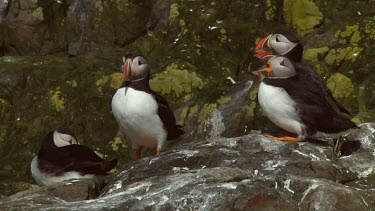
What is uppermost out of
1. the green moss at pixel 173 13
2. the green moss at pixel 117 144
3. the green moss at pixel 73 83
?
the green moss at pixel 173 13

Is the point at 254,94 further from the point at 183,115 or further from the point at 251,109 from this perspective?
the point at 183,115

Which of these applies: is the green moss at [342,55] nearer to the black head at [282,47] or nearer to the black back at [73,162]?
the black head at [282,47]

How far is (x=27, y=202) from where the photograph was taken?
7.73 m

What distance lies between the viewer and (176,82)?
503 inches

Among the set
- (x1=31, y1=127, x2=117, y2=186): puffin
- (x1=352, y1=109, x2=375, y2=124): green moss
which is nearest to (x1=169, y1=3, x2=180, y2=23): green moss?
(x1=352, y1=109, x2=375, y2=124): green moss

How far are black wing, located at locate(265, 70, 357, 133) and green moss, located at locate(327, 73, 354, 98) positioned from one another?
2808mm

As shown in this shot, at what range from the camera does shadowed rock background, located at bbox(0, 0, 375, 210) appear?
12.1 m

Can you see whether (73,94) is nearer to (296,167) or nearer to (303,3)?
(303,3)

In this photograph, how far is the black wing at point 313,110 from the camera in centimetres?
895

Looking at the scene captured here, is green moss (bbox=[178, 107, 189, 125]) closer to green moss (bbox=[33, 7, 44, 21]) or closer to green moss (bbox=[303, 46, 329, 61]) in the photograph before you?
green moss (bbox=[303, 46, 329, 61])

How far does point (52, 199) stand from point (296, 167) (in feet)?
6.92

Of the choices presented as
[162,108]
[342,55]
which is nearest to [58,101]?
[162,108]

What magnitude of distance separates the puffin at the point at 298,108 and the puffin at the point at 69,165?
171cm

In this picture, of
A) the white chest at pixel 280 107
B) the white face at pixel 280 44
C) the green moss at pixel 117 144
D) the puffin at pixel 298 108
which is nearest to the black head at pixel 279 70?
the puffin at pixel 298 108
